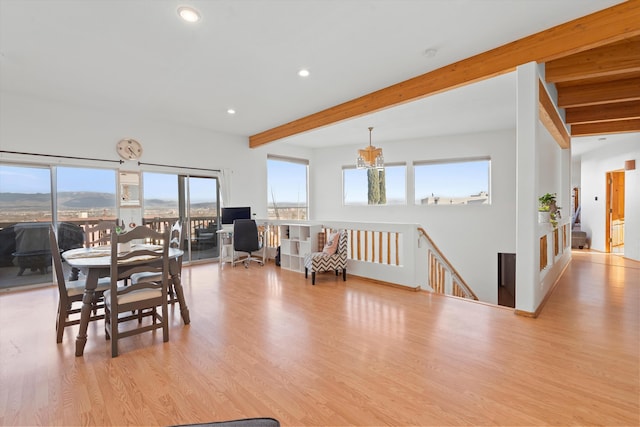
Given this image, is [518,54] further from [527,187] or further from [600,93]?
[600,93]

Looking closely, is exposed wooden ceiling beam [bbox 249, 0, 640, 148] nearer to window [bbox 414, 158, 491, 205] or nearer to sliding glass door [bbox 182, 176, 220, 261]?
window [bbox 414, 158, 491, 205]

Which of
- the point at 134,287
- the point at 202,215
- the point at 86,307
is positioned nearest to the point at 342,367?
the point at 134,287

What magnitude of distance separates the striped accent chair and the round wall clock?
3.85 m

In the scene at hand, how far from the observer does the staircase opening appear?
21.6 ft

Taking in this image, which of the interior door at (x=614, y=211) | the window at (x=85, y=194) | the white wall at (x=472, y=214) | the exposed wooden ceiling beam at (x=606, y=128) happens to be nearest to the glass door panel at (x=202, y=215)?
the window at (x=85, y=194)

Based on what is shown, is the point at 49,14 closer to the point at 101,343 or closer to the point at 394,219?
the point at 101,343

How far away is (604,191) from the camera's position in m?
7.57

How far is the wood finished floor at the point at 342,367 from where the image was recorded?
1.77 metres

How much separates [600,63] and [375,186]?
5.04 m

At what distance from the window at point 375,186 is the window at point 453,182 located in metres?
0.42

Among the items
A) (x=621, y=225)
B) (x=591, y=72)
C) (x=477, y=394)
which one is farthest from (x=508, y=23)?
(x=621, y=225)

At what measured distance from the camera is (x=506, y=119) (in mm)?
5645

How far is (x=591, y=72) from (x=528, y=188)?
5.12ft

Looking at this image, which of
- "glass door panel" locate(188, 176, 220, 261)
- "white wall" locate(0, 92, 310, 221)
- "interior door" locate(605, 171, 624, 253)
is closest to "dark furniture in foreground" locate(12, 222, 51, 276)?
"white wall" locate(0, 92, 310, 221)
